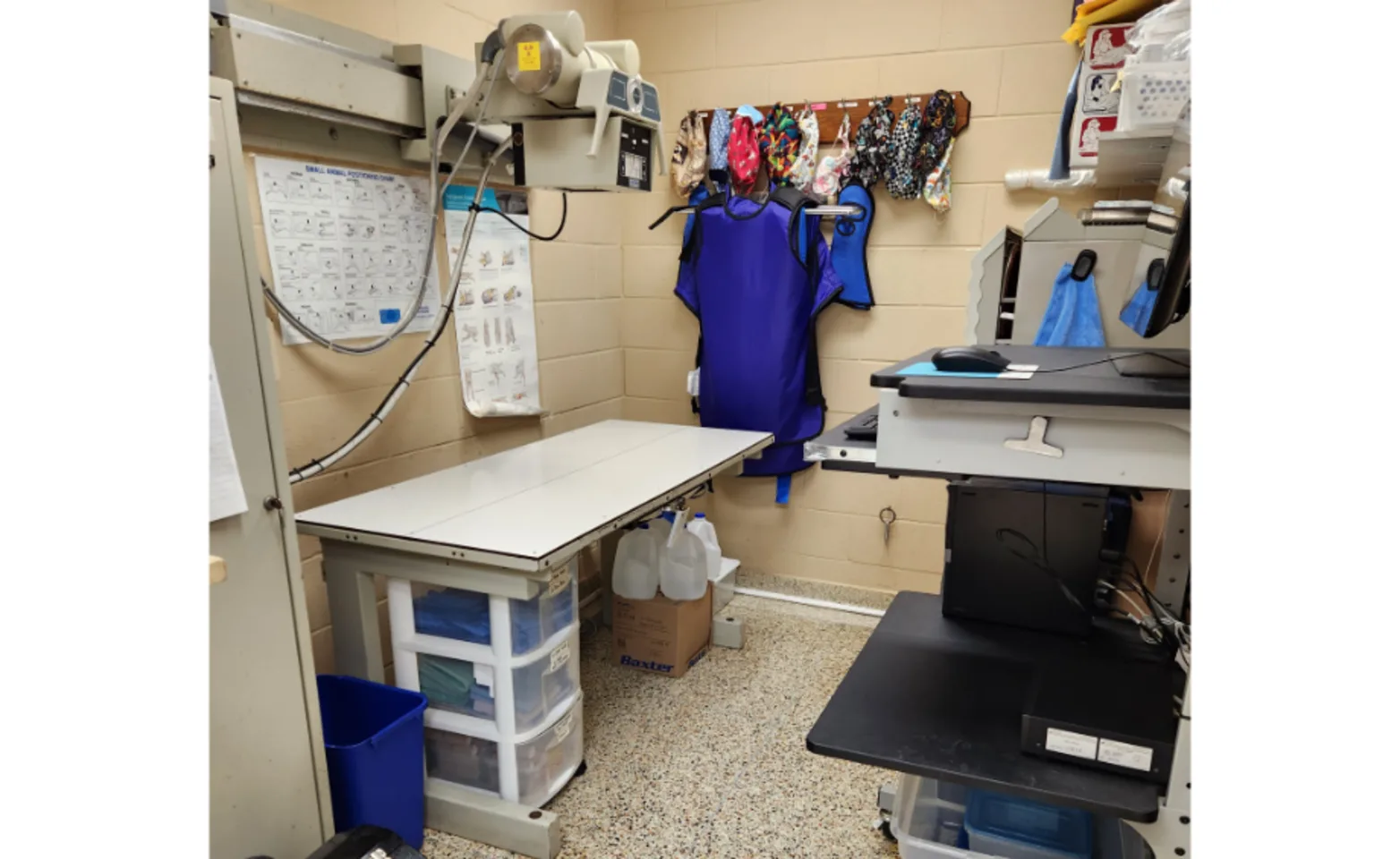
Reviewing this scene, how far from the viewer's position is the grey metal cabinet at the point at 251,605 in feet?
4.58

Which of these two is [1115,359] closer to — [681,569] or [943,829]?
[943,829]

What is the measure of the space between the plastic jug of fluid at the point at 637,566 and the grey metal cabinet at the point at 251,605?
1233 millimetres

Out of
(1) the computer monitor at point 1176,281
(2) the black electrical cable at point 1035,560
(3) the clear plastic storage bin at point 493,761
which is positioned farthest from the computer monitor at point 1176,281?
(3) the clear plastic storage bin at point 493,761

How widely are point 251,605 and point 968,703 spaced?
1296 millimetres

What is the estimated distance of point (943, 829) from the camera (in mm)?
1573

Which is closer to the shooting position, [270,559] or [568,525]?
[270,559]

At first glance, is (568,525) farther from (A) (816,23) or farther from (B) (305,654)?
(A) (816,23)

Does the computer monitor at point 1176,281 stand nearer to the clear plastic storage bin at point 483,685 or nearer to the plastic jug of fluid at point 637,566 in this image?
the clear plastic storage bin at point 483,685

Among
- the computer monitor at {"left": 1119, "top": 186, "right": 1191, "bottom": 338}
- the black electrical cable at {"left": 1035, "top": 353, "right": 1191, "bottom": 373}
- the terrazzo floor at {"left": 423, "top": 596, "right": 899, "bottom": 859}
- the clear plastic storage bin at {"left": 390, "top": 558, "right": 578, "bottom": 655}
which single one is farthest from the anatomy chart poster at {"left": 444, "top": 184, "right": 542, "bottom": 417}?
the computer monitor at {"left": 1119, "top": 186, "right": 1191, "bottom": 338}

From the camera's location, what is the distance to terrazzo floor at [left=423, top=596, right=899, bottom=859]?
192 centimetres

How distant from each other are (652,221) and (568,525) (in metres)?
1.91

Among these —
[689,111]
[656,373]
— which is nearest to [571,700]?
[656,373]

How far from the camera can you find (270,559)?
60.0 inches

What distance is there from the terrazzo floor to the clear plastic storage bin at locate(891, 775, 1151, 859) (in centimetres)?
36
